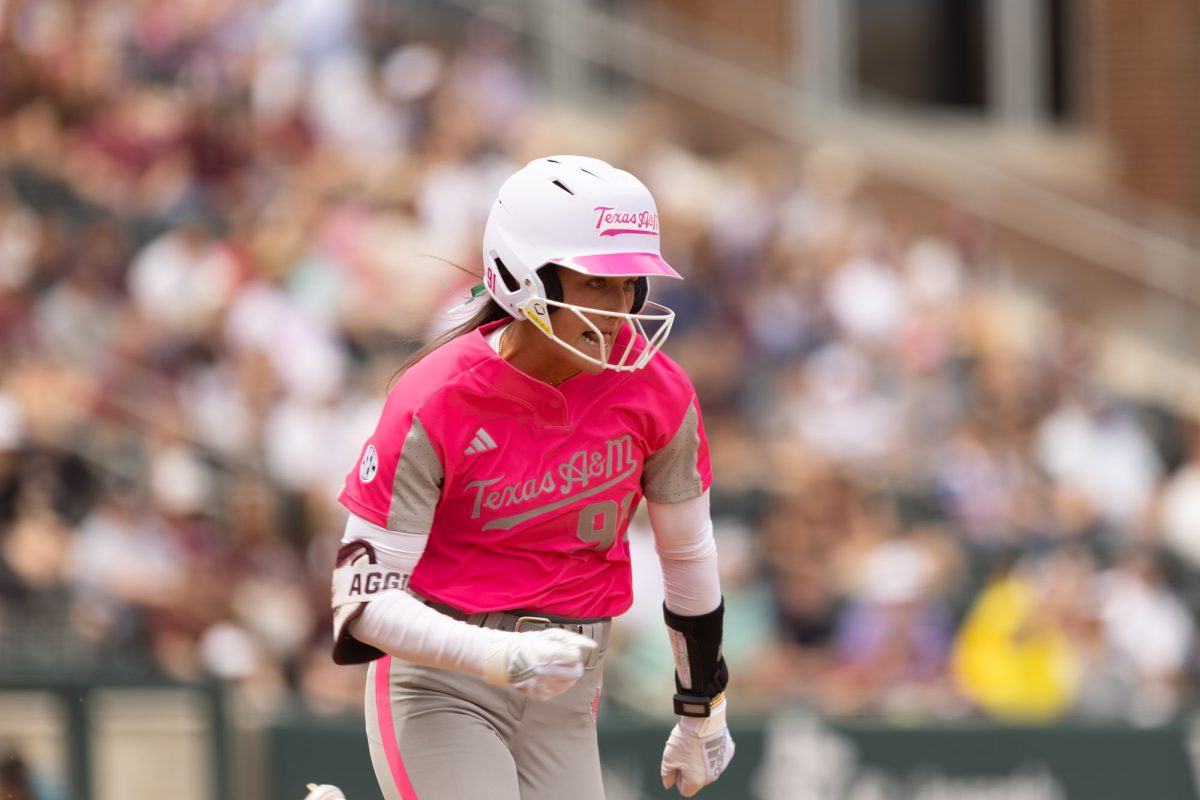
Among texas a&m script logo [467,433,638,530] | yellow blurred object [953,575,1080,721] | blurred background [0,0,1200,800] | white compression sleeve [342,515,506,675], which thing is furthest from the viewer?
yellow blurred object [953,575,1080,721]

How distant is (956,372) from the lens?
41.9 ft

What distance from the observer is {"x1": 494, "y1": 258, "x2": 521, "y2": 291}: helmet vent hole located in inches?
166

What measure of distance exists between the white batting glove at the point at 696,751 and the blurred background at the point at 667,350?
354 centimetres

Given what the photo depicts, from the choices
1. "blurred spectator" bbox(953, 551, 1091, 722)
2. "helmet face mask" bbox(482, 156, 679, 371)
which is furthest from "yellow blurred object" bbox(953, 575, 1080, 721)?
"helmet face mask" bbox(482, 156, 679, 371)

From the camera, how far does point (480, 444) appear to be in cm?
416

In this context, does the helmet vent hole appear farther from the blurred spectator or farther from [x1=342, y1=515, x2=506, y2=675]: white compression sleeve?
the blurred spectator

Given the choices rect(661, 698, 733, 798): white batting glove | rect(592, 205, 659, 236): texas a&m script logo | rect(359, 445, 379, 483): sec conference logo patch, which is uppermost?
rect(592, 205, 659, 236): texas a&m script logo

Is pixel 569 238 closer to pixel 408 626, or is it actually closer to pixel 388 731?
pixel 408 626

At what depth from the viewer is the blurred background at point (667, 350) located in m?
9.30

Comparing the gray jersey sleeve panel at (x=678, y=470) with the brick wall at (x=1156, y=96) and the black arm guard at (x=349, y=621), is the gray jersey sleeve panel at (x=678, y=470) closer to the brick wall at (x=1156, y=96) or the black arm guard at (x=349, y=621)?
the black arm guard at (x=349, y=621)

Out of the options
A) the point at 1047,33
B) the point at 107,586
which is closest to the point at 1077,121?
the point at 1047,33

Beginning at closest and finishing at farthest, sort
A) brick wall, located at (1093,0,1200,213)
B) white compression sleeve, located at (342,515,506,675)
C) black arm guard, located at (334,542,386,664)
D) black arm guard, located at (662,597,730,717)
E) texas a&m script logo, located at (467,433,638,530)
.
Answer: white compression sleeve, located at (342,515,506,675) < black arm guard, located at (334,542,386,664) < texas a&m script logo, located at (467,433,638,530) < black arm guard, located at (662,597,730,717) < brick wall, located at (1093,0,1200,213)

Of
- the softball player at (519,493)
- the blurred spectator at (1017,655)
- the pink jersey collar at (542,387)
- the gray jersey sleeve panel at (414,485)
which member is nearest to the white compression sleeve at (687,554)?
the softball player at (519,493)

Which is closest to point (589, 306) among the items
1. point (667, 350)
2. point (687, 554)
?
point (687, 554)
